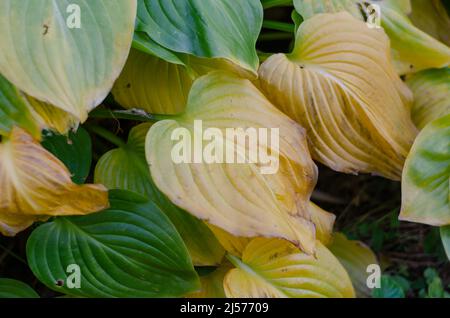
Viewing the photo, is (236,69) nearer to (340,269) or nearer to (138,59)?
(138,59)

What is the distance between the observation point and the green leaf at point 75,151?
3.78ft

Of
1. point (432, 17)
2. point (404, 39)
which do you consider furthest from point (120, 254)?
point (432, 17)

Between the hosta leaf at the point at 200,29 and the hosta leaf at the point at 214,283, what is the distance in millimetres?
379

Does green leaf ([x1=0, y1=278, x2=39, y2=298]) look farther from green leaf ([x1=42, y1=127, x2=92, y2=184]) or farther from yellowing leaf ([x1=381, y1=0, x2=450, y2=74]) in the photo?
yellowing leaf ([x1=381, y1=0, x2=450, y2=74])

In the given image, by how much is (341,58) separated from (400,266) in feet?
2.06

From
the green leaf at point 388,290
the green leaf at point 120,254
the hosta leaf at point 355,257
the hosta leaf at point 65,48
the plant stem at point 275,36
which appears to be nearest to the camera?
the hosta leaf at point 65,48

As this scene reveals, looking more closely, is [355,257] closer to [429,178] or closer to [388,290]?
[388,290]

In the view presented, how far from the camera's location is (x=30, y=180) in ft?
2.99

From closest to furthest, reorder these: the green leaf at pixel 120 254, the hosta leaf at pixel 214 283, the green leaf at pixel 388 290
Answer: the green leaf at pixel 120 254 < the hosta leaf at pixel 214 283 < the green leaf at pixel 388 290

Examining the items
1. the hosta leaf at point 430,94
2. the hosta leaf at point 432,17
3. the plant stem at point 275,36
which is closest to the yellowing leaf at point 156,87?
the plant stem at point 275,36

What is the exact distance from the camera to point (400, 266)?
1.57 metres

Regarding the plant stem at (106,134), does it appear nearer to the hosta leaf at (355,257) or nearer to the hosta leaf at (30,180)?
the hosta leaf at (30,180)

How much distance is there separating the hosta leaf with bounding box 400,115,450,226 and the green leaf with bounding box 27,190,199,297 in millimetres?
422
